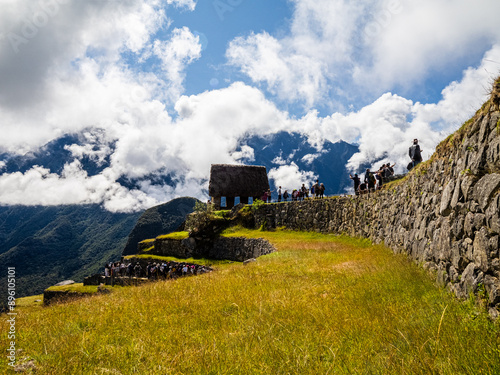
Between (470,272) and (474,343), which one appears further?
(470,272)

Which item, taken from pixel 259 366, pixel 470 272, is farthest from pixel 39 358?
pixel 470 272

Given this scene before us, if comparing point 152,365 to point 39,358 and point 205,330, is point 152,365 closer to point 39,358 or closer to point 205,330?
point 205,330

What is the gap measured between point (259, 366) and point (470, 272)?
163 inches

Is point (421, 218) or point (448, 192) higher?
point (448, 192)

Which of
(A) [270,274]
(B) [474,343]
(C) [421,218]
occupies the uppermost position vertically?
(C) [421,218]

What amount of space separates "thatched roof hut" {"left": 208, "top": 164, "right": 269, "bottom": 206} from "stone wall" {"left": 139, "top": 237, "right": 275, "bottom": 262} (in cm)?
1288

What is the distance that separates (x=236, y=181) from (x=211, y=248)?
16.4 m

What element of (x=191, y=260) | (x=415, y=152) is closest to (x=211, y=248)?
(x=191, y=260)

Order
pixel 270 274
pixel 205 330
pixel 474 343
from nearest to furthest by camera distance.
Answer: pixel 474 343, pixel 205 330, pixel 270 274

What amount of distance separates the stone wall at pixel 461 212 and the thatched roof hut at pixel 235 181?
37.1 metres

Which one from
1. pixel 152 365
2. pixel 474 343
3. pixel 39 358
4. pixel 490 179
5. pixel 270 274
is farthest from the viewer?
pixel 270 274

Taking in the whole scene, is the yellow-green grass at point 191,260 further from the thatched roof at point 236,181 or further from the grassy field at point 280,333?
the grassy field at point 280,333

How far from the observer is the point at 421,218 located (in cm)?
965

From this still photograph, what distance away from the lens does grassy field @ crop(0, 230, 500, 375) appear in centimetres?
361
